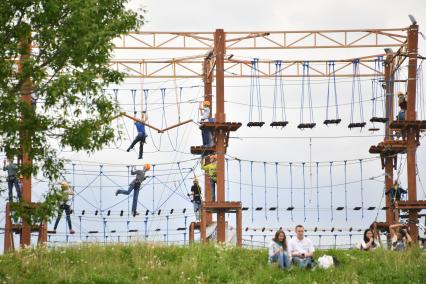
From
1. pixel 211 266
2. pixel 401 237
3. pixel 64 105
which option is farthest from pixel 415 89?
pixel 64 105

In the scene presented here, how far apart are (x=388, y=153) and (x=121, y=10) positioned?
19133 millimetres

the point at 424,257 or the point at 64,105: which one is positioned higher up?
the point at 64,105

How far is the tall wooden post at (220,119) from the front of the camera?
41.2 metres

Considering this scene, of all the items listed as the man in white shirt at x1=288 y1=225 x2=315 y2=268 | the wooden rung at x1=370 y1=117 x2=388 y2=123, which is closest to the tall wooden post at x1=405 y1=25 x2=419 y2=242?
the wooden rung at x1=370 y1=117 x2=388 y2=123

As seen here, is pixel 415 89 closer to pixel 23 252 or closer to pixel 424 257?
pixel 424 257

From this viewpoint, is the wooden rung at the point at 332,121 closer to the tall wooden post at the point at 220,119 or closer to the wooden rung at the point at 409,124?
the wooden rung at the point at 409,124

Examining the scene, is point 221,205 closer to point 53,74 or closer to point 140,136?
point 140,136

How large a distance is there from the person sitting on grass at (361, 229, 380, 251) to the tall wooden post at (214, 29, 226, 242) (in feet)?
27.7

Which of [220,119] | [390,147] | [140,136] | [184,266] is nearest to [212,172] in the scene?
[220,119]

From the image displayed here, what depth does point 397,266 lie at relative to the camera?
30938 millimetres

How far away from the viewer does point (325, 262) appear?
30812 mm

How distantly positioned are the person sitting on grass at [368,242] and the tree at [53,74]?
8.63 metres

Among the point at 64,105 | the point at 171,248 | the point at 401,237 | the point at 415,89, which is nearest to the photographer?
the point at 64,105

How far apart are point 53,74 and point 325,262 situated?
856cm
